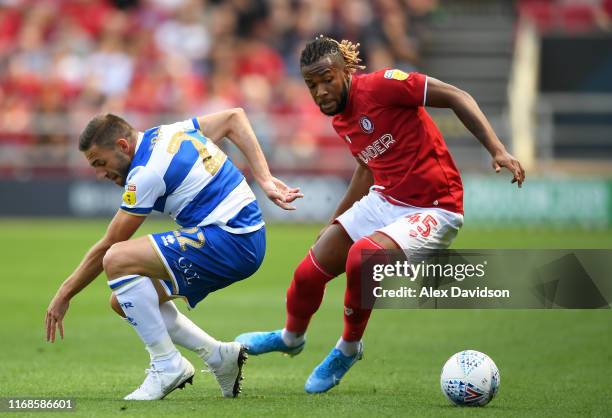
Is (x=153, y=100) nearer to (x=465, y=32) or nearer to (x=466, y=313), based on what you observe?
(x=465, y=32)

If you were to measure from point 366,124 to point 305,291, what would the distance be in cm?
122

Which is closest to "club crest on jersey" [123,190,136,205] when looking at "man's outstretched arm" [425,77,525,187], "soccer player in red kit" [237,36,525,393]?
"soccer player in red kit" [237,36,525,393]

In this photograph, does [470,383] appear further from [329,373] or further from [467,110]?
[467,110]

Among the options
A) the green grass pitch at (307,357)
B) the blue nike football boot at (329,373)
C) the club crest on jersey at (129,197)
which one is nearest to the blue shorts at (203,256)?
the club crest on jersey at (129,197)

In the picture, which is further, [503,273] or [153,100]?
[153,100]

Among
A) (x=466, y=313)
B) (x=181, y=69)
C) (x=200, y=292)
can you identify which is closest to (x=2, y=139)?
(x=181, y=69)

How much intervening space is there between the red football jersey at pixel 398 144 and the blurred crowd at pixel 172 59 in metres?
13.1

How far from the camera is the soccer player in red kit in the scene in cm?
737

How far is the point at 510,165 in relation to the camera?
6.91 metres

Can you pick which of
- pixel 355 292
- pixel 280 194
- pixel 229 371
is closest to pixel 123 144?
pixel 280 194

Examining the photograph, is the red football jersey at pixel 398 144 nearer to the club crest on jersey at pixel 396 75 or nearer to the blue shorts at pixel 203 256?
the club crest on jersey at pixel 396 75

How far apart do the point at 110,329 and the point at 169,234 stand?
14.0 feet

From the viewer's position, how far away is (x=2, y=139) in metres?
21.4

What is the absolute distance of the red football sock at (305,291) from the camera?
25.8ft
